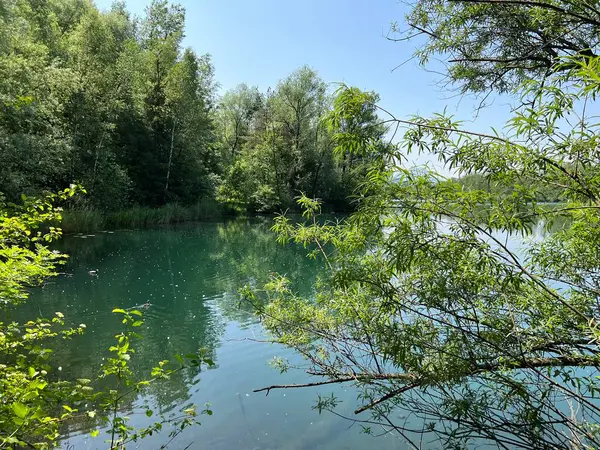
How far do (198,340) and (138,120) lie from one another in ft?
79.3

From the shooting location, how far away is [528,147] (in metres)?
2.07

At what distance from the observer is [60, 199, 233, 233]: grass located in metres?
18.9

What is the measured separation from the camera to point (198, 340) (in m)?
7.55

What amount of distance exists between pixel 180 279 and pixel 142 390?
712cm

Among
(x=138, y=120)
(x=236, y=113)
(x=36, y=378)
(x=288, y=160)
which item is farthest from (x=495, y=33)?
(x=236, y=113)

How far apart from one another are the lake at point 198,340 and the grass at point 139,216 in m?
1.77

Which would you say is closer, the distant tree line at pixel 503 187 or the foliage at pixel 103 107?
the distant tree line at pixel 503 187

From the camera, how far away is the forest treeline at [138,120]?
48.5 ft

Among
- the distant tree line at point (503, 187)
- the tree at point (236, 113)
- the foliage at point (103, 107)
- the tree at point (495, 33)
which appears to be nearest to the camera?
the distant tree line at point (503, 187)

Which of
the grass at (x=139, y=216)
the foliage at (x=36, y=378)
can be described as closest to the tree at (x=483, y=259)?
the foliage at (x=36, y=378)

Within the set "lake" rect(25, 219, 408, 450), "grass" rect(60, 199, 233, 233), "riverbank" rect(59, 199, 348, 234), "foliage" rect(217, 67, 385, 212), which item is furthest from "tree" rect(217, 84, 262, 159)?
"lake" rect(25, 219, 408, 450)

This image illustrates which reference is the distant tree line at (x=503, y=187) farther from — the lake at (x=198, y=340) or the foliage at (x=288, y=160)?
the foliage at (x=288, y=160)

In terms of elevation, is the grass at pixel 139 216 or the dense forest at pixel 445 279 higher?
the dense forest at pixel 445 279

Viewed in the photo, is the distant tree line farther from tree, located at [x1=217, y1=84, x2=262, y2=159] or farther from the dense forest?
tree, located at [x1=217, y1=84, x2=262, y2=159]
